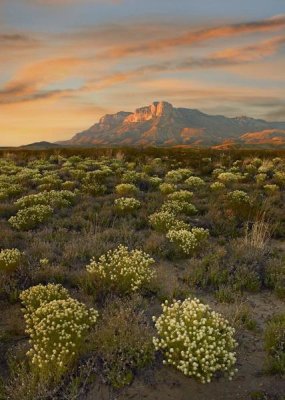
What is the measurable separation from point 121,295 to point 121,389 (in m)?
2.30

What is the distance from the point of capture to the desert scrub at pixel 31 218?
11609mm

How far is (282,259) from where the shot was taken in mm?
9594

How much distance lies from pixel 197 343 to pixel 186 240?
449 centimetres

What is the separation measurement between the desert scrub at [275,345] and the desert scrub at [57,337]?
247 cm

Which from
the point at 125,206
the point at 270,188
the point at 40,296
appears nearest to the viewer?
the point at 40,296

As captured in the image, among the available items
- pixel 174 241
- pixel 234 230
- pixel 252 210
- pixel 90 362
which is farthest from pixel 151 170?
pixel 90 362

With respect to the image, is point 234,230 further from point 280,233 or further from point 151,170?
point 151,170

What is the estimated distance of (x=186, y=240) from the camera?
9.59m

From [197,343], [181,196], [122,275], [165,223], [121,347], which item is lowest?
[121,347]

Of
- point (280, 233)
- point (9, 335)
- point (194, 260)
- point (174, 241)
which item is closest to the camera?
point (9, 335)

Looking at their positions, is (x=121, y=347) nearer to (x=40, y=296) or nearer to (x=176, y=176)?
(x=40, y=296)

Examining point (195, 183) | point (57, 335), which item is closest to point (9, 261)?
point (57, 335)

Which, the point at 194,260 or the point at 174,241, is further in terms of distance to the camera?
the point at 174,241

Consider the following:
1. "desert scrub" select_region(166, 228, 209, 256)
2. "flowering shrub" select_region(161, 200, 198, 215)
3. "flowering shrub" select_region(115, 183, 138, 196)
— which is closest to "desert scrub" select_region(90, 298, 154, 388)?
"desert scrub" select_region(166, 228, 209, 256)
